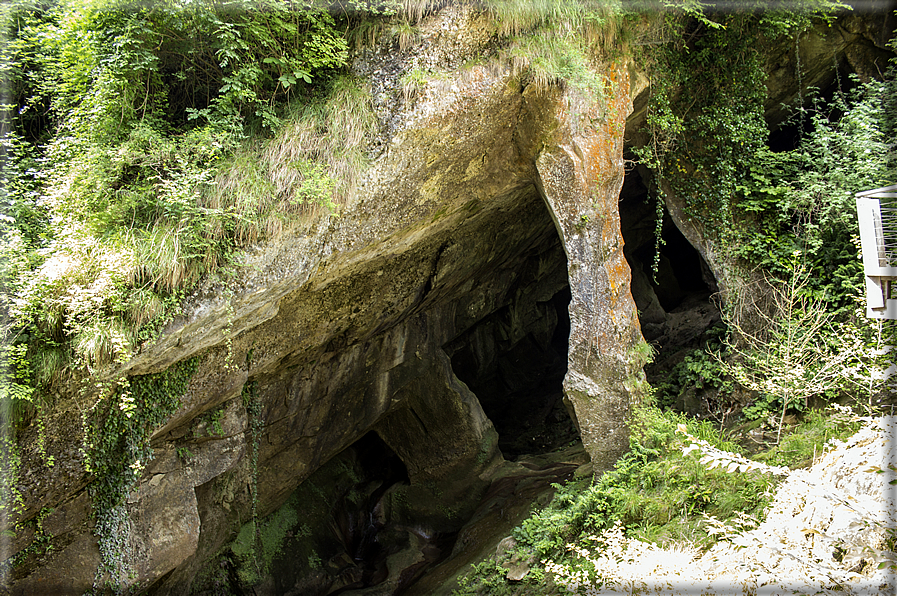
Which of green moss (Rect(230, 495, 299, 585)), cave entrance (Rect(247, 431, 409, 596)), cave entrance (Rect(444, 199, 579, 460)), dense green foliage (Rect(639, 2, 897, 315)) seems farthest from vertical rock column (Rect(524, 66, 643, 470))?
green moss (Rect(230, 495, 299, 585))

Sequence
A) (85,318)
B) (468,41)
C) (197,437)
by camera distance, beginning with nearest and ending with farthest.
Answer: (85,318) < (468,41) < (197,437)

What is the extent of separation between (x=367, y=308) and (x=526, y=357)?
7865mm

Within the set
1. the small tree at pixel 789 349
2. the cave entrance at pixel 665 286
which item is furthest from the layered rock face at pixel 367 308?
the cave entrance at pixel 665 286

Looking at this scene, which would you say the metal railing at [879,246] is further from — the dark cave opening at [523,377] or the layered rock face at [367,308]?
the dark cave opening at [523,377]

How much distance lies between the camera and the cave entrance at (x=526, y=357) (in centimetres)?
1177

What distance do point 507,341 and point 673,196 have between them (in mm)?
6686

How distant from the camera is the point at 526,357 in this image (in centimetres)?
1446

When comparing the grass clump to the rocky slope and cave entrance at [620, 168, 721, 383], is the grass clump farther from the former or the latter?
cave entrance at [620, 168, 721, 383]

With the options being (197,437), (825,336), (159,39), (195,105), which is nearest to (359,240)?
(195,105)

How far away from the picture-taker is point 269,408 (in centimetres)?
744

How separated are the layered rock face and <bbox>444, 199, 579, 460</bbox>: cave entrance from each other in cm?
314

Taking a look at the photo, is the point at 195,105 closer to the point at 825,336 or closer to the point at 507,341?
the point at 825,336

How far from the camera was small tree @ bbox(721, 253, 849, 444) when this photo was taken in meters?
5.33

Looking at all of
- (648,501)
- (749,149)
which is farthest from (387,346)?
(749,149)
